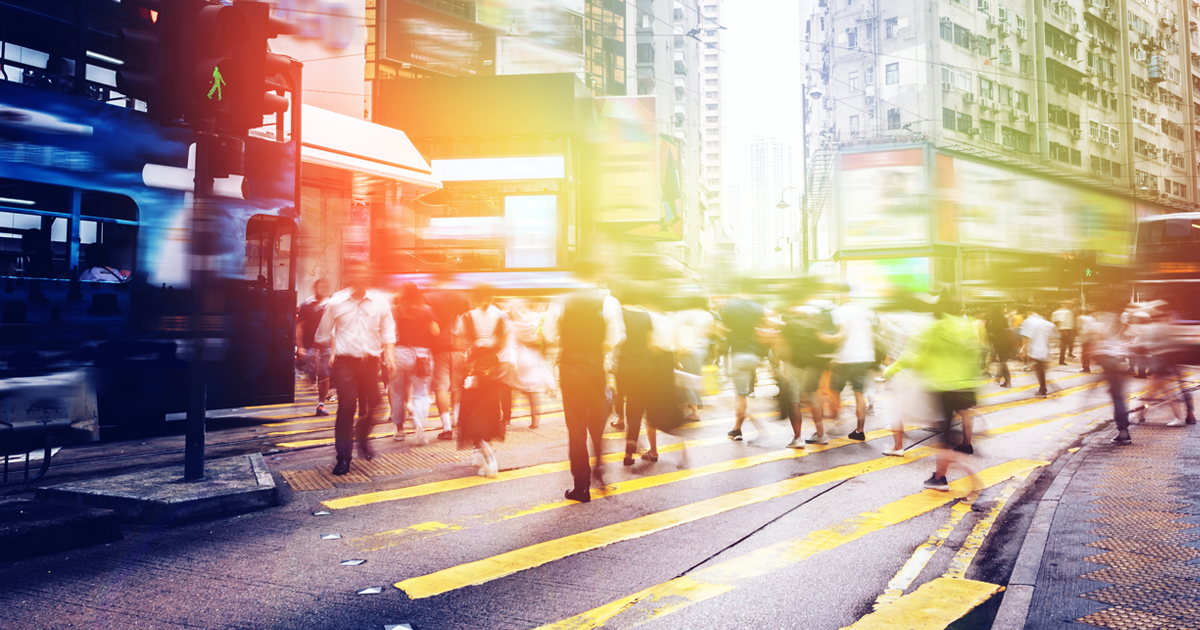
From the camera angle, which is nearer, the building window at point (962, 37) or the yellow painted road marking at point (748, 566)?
the yellow painted road marking at point (748, 566)

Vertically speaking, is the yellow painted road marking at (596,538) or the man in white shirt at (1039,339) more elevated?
the man in white shirt at (1039,339)

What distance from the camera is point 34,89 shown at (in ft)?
20.1

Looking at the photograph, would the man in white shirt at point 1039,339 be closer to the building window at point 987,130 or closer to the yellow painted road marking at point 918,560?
the yellow painted road marking at point 918,560

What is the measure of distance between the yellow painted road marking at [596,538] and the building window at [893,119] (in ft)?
126

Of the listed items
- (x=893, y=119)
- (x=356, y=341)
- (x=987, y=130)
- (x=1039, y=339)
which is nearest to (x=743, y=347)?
(x=356, y=341)

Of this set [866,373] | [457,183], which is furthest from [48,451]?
[457,183]

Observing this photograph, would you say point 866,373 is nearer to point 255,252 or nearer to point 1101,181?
point 255,252

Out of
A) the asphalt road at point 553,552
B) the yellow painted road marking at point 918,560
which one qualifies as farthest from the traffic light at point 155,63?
the yellow painted road marking at point 918,560

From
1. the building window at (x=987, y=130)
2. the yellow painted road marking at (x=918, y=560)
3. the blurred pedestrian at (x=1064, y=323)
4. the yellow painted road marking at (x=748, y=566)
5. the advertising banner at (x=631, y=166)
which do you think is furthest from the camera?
the building window at (x=987, y=130)

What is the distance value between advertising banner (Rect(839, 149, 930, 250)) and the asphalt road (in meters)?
13.2

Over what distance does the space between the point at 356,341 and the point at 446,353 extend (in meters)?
1.91

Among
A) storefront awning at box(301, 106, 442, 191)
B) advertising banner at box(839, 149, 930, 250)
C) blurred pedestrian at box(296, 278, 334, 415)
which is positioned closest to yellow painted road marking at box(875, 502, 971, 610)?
blurred pedestrian at box(296, 278, 334, 415)

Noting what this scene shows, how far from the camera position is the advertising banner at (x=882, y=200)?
1936 centimetres

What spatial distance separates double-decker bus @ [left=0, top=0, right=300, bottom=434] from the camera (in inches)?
237
